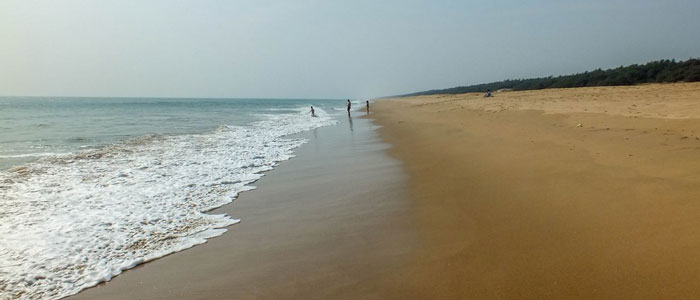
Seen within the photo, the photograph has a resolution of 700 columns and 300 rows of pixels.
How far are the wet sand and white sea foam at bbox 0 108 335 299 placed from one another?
375mm

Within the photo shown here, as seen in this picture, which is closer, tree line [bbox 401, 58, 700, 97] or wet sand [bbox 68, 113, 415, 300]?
wet sand [bbox 68, 113, 415, 300]

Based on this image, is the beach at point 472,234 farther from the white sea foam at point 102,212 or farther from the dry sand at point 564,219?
the white sea foam at point 102,212

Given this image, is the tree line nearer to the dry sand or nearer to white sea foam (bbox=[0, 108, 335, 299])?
the dry sand

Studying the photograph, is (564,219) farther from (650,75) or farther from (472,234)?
(650,75)

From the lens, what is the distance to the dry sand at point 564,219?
2.93 m

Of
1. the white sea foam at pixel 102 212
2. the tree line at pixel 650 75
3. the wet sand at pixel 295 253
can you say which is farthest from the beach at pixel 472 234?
the tree line at pixel 650 75

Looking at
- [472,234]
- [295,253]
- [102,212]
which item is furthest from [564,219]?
[102,212]

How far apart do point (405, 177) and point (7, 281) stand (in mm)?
5816

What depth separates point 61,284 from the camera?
3617 millimetres

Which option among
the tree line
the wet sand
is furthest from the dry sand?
the tree line

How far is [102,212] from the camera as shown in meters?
5.66

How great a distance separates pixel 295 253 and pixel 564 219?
3.10 metres

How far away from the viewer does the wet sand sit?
3.29m

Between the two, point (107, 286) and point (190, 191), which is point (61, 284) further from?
point (190, 191)
